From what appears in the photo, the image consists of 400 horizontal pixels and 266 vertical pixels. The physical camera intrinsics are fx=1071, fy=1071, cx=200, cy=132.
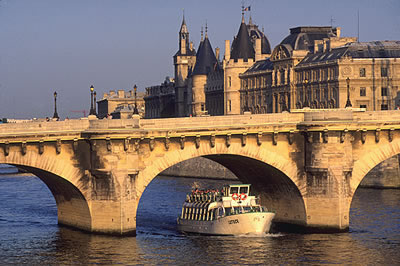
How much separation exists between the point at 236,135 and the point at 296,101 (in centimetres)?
10764

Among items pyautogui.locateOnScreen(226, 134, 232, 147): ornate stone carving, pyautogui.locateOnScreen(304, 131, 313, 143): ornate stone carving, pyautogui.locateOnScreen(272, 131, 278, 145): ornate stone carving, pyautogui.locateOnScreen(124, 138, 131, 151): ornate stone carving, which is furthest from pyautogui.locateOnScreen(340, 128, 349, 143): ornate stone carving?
pyautogui.locateOnScreen(124, 138, 131, 151): ornate stone carving

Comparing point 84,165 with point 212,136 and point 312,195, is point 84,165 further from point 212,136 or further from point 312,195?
point 312,195

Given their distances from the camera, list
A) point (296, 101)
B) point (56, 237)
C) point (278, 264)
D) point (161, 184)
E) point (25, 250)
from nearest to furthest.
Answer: point (278, 264) < point (25, 250) < point (56, 237) < point (161, 184) < point (296, 101)

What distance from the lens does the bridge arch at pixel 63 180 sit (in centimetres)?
7369

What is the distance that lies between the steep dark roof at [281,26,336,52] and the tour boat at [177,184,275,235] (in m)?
104

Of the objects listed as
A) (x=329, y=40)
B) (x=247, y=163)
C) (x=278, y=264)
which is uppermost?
(x=329, y=40)

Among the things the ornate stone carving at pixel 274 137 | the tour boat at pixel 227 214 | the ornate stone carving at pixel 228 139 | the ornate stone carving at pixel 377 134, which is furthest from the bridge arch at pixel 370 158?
the ornate stone carving at pixel 228 139

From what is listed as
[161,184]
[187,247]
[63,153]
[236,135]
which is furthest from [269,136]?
[161,184]

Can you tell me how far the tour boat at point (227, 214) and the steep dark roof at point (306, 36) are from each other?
341 ft

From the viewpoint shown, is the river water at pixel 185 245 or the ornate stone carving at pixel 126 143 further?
the ornate stone carving at pixel 126 143

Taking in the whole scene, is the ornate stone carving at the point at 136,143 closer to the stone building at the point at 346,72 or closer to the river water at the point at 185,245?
the river water at the point at 185,245

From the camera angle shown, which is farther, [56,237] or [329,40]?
[329,40]

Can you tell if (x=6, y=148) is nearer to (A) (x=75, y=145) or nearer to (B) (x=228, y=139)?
(A) (x=75, y=145)

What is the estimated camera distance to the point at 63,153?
7519 centimetres
